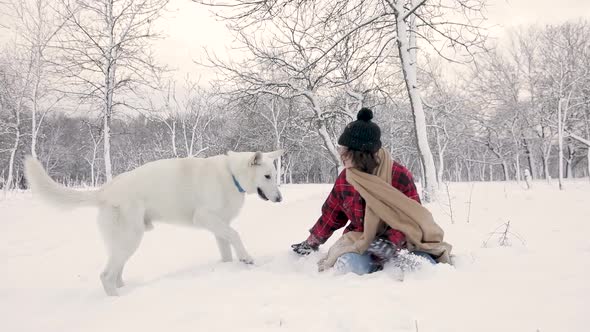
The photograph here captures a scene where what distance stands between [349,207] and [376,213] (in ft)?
1.28

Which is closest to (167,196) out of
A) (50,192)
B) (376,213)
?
(50,192)

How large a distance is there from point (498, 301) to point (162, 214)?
313 centimetres

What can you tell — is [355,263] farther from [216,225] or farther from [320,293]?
[216,225]

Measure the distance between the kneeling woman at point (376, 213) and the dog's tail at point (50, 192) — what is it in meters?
2.54

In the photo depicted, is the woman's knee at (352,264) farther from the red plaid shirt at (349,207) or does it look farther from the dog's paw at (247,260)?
the dog's paw at (247,260)

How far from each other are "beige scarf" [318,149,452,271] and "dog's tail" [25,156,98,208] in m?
2.67

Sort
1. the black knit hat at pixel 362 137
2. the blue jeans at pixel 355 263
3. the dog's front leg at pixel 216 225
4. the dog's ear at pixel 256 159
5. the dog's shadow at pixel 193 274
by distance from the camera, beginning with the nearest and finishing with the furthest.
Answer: the blue jeans at pixel 355 263 → the black knit hat at pixel 362 137 → the dog's shadow at pixel 193 274 → the dog's front leg at pixel 216 225 → the dog's ear at pixel 256 159

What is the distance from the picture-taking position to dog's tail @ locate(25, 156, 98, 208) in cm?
359

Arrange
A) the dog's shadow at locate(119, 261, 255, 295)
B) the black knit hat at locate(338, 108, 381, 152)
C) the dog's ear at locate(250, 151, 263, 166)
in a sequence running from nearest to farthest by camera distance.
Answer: the black knit hat at locate(338, 108, 381, 152) → the dog's shadow at locate(119, 261, 255, 295) → the dog's ear at locate(250, 151, 263, 166)

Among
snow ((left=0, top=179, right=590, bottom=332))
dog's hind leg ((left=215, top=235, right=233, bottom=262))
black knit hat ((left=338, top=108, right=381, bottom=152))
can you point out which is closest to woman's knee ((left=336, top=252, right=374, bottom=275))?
snow ((left=0, top=179, right=590, bottom=332))

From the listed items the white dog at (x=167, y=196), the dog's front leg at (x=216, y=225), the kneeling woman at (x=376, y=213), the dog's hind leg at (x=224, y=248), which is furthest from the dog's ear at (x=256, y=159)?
the kneeling woman at (x=376, y=213)

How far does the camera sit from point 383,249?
9.60 ft

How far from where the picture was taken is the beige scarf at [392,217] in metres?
2.89

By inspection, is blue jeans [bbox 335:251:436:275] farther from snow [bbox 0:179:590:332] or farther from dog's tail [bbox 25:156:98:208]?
dog's tail [bbox 25:156:98:208]
